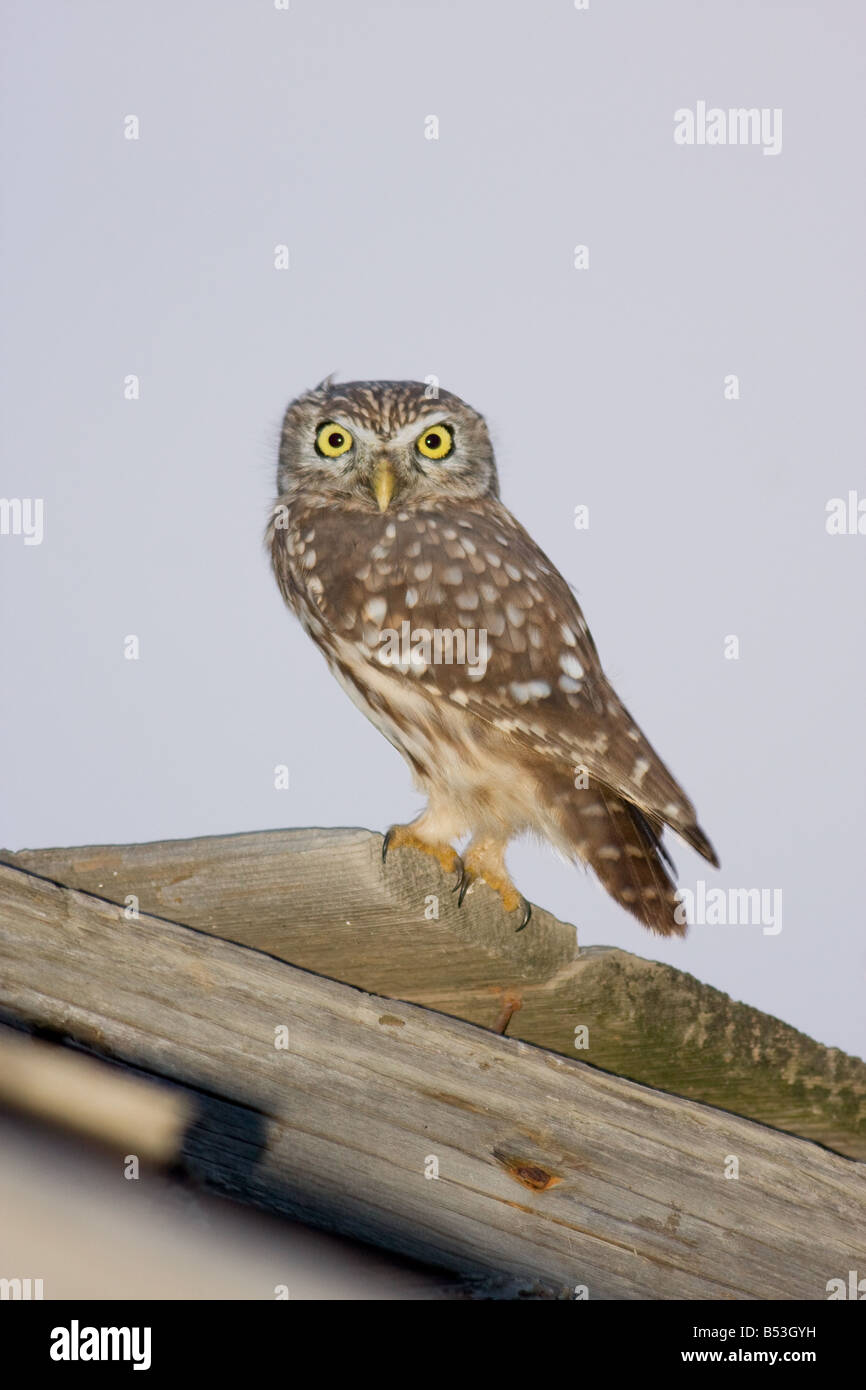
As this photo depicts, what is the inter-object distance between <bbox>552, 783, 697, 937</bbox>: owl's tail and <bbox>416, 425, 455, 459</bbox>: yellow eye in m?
1.38

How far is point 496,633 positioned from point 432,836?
60 cm

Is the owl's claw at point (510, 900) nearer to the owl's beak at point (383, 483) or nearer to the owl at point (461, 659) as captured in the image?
the owl at point (461, 659)

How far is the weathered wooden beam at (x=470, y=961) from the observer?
215cm

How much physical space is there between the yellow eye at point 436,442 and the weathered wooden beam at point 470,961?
2232 mm

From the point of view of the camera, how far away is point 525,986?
7.48ft

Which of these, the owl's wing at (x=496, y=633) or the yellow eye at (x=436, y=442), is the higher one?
the yellow eye at (x=436, y=442)

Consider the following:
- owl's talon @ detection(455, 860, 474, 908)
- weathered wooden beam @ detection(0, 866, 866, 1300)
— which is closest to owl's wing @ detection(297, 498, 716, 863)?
owl's talon @ detection(455, 860, 474, 908)

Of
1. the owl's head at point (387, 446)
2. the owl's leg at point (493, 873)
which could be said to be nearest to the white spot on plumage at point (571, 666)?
the owl's leg at point (493, 873)

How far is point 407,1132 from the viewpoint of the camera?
2.19 metres

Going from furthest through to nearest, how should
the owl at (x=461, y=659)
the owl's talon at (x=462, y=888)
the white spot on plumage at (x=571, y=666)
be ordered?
the white spot on plumage at (x=571, y=666) → the owl at (x=461, y=659) → the owl's talon at (x=462, y=888)

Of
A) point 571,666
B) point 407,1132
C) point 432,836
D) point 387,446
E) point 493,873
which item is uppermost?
point 387,446

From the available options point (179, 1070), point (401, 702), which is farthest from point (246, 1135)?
point (401, 702)

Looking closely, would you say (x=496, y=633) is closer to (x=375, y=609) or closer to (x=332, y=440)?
(x=375, y=609)

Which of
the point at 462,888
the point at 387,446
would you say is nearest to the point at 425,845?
the point at 462,888
